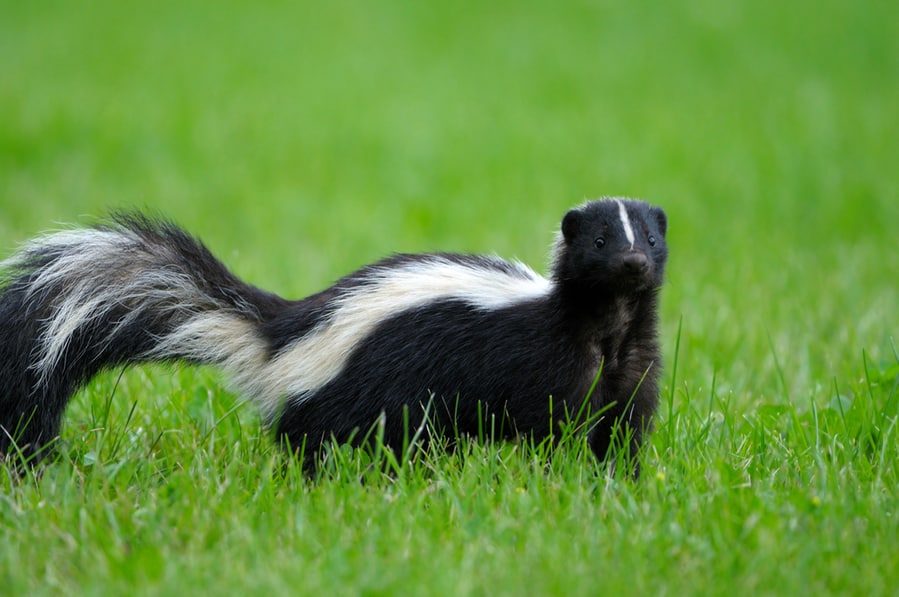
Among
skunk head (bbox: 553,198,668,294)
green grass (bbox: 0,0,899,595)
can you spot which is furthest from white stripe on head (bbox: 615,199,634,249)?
green grass (bbox: 0,0,899,595)

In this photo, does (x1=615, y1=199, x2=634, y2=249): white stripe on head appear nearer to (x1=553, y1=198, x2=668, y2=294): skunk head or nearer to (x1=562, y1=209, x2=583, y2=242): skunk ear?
(x1=553, y1=198, x2=668, y2=294): skunk head

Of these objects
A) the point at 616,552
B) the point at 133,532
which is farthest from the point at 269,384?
the point at 616,552

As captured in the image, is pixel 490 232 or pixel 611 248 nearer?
pixel 611 248

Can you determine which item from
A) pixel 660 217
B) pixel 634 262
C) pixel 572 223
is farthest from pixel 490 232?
pixel 634 262

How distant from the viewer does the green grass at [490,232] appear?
12.1 feet

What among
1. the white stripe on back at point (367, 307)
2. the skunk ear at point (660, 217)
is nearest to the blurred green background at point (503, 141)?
the skunk ear at point (660, 217)

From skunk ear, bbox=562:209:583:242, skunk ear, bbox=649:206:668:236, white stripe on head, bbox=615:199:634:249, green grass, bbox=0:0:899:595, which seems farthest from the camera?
skunk ear, bbox=649:206:668:236

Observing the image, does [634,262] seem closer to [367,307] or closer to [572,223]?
[572,223]

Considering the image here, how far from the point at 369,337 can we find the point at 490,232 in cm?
570

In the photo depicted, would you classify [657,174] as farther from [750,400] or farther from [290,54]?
[290,54]

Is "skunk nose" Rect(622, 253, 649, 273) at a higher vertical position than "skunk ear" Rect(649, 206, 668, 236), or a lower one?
lower

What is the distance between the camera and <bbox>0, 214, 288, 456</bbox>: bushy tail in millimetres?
4535

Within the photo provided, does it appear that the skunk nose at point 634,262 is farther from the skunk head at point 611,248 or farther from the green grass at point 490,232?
the green grass at point 490,232

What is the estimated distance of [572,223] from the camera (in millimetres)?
4812
